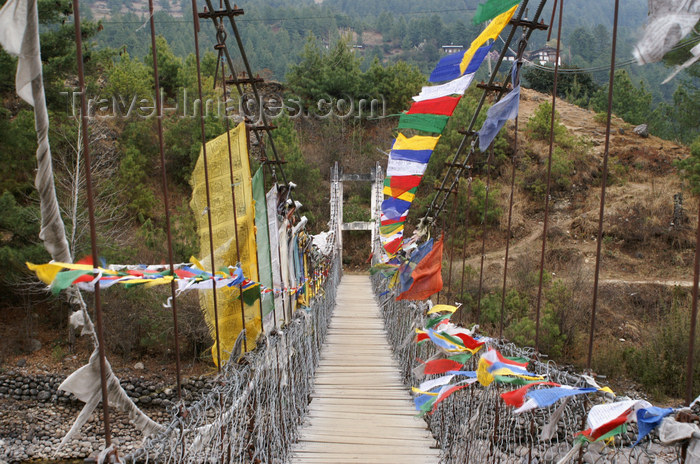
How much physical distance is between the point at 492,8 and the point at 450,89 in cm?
69

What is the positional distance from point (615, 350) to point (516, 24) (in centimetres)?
653

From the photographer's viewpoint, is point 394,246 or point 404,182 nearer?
point 404,182

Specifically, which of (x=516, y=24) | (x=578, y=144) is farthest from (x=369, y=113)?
(x=516, y=24)

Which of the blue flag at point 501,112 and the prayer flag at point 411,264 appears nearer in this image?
the blue flag at point 501,112

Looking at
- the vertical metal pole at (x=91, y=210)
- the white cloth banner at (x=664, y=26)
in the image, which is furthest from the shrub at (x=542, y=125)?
the vertical metal pole at (x=91, y=210)

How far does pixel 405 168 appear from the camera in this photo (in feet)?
13.9

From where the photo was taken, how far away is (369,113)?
669 inches

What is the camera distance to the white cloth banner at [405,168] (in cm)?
419

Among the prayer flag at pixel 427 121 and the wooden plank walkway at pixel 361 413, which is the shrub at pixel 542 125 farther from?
the prayer flag at pixel 427 121

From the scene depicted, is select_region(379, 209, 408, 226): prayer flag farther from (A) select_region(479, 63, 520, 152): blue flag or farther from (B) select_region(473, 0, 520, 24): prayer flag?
(B) select_region(473, 0, 520, 24): prayer flag

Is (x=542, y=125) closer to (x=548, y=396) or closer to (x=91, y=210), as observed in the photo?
(x=548, y=396)

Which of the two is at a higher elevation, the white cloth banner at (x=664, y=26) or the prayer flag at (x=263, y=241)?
the white cloth banner at (x=664, y=26)

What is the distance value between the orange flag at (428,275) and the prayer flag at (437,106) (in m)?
0.88

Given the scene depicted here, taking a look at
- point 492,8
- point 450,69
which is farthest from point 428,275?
point 492,8
